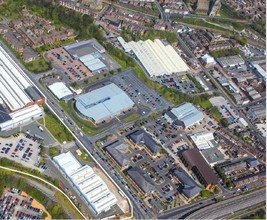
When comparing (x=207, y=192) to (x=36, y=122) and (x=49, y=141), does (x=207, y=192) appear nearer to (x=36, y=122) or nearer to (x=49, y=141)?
(x=49, y=141)

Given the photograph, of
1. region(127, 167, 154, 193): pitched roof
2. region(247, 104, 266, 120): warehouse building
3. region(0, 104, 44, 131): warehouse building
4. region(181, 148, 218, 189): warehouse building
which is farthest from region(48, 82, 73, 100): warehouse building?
region(247, 104, 266, 120): warehouse building

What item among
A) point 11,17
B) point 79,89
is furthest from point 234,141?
point 11,17

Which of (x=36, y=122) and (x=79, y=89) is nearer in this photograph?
(x=36, y=122)

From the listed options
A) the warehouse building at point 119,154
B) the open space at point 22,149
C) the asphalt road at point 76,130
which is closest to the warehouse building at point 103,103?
the asphalt road at point 76,130

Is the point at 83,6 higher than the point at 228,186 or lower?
higher

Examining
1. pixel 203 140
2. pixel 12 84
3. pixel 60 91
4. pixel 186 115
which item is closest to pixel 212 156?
pixel 203 140

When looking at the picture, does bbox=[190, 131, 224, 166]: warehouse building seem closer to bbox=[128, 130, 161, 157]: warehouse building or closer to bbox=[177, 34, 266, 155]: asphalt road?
bbox=[128, 130, 161, 157]: warehouse building
